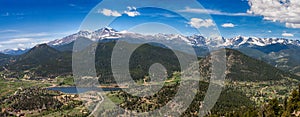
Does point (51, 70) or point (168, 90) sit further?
point (51, 70)

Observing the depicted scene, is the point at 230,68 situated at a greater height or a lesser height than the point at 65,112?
greater

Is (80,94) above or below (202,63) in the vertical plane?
below

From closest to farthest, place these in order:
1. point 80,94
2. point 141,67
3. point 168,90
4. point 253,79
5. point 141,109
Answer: point 141,109, point 168,90, point 80,94, point 253,79, point 141,67

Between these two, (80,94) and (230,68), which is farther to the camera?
(230,68)

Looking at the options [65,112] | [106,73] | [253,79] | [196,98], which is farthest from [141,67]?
[196,98]

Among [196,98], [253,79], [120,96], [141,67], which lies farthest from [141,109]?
[141,67]

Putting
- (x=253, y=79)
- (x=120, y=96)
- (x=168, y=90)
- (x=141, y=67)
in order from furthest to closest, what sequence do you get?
(x=141, y=67)
(x=253, y=79)
(x=120, y=96)
(x=168, y=90)

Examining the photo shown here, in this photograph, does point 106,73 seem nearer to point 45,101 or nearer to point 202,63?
point 202,63

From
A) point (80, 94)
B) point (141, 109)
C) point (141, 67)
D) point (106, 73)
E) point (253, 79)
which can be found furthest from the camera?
point (141, 67)

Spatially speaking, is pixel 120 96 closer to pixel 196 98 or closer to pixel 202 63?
pixel 196 98
